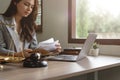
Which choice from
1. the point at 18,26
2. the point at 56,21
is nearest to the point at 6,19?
the point at 18,26

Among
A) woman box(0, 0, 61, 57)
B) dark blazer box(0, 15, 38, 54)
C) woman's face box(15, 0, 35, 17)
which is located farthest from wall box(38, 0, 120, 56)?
dark blazer box(0, 15, 38, 54)

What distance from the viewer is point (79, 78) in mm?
2559

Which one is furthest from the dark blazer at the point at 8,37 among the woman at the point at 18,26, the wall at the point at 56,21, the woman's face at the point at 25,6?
the wall at the point at 56,21

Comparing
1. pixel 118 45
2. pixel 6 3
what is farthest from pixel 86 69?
pixel 6 3

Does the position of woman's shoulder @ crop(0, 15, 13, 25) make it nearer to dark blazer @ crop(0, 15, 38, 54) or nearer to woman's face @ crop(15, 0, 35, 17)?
dark blazer @ crop(0, 15, 38, 54)

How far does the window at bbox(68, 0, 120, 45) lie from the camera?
8.36 ft

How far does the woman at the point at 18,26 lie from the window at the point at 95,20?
622mm

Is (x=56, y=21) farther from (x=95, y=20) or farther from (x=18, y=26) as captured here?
(x=18, y=26)

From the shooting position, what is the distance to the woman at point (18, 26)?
7.13 feet

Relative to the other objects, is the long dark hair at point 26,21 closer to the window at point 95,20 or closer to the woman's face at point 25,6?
the woman's face at point 25,6

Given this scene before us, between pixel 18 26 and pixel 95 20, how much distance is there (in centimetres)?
90

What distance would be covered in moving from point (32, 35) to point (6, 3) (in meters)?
1.46

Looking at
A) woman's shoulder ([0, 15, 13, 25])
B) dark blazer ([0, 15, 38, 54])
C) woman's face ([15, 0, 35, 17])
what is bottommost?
dark blazer ([0, 15, 38, 54])

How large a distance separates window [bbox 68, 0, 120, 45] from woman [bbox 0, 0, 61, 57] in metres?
0.62
